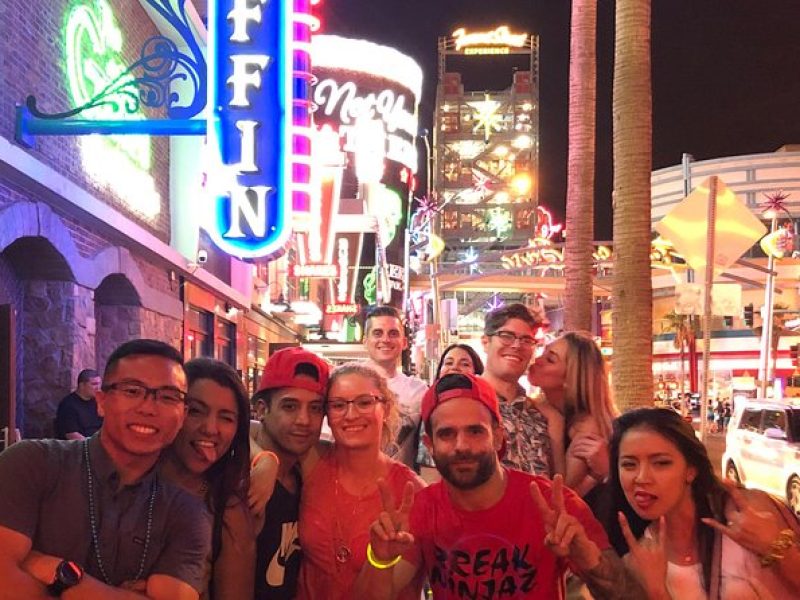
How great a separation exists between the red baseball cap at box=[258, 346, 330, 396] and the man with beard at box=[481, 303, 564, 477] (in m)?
1.23

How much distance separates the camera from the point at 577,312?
1107 centimetres

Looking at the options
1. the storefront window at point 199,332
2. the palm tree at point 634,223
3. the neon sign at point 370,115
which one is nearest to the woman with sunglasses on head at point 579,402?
the palm tree at point 634,223

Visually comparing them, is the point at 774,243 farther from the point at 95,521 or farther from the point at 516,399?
the point at 95,521

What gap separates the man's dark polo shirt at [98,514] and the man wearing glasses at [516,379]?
83.7 inches

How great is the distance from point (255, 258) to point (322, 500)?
703 centimetres

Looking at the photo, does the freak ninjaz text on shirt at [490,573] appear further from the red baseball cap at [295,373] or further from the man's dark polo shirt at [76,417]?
the man's dark polo shirt at [76,417]

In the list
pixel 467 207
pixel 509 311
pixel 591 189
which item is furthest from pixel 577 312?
pixel 467 207

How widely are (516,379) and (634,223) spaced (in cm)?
471

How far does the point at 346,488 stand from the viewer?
3.44m

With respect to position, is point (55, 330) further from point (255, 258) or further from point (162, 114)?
point (162, 114)

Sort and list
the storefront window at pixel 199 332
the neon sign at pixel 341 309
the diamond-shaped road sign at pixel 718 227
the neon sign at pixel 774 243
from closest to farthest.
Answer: the diamond-shaped road sign at pixel 718 227 < the storefront window at pixel 199 332 < the neon sign at pixel 341 309 < the neon sign at pixel 774 243

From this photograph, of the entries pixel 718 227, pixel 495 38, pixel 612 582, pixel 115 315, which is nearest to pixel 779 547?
pixel 612 582

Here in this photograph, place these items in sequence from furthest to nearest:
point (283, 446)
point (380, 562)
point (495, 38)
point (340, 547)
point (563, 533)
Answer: point (495, 38) < point (283, 446) < point (340, 547) < point (380, 562) < point (563, 533)

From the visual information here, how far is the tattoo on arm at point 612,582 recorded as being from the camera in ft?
9.25
